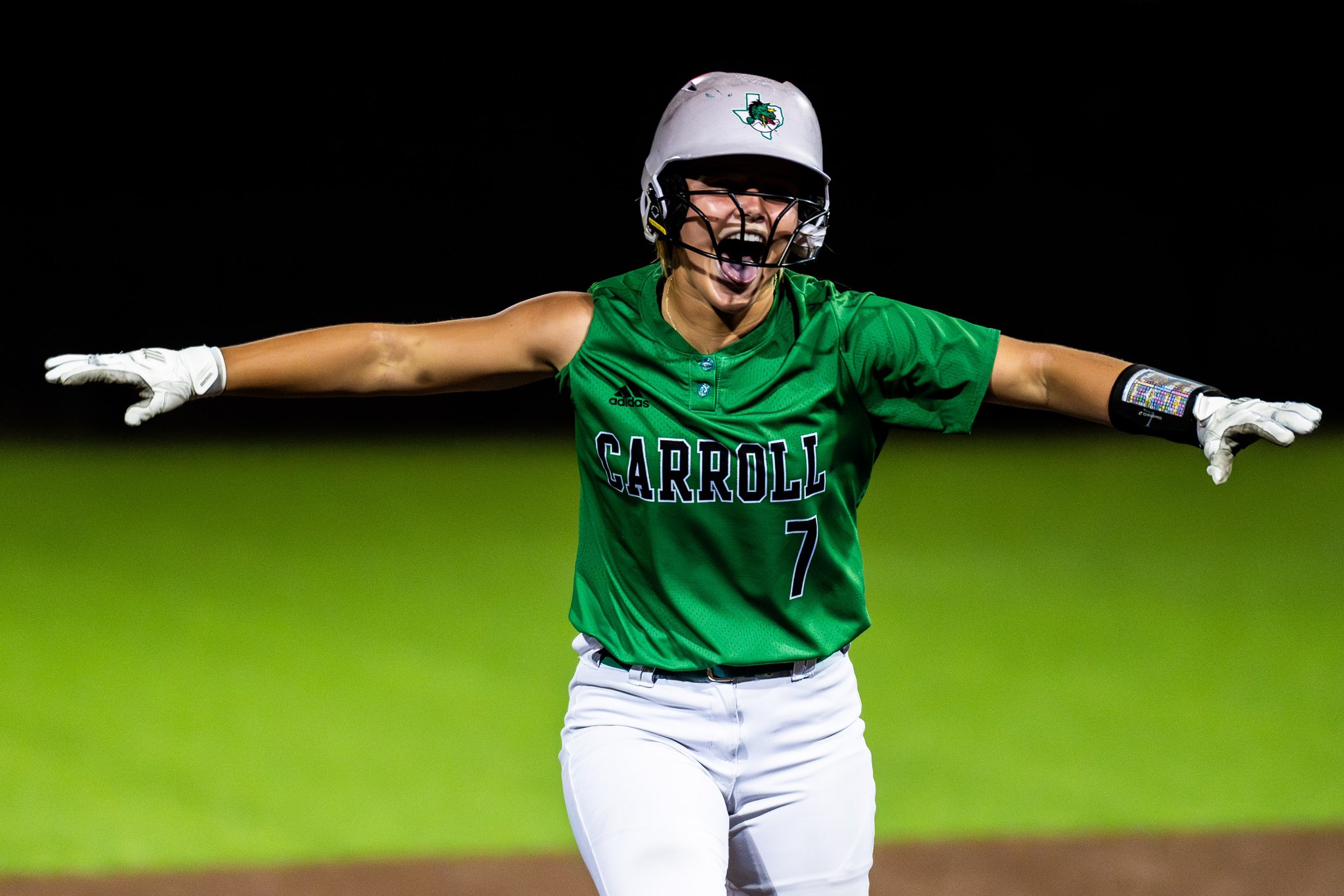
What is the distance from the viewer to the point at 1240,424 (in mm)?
2900

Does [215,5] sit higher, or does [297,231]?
[215,5]

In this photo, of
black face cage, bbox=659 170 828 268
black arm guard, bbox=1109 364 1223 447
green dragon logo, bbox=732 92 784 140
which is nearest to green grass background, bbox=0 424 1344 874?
black arm guard, bbox=1109 364 1223 447

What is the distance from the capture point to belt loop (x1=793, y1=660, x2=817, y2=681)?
317 cm

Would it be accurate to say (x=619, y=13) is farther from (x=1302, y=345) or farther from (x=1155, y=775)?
(x=1155, y=775)

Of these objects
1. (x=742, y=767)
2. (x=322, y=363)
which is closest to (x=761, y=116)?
(x=322, y=363)

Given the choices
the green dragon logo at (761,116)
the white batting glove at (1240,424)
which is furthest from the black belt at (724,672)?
the green dragon logo at (761,116)

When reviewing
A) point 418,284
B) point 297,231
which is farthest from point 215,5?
point 418,284

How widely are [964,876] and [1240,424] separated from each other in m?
2.69

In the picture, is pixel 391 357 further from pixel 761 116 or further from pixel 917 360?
pixel 917 360

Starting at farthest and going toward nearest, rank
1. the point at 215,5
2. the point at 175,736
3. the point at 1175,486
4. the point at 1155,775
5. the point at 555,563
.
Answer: the point at 215,5 → the point at 1175,486 → the point at 555,563 → the point at 175,736 → the point at 1155,775

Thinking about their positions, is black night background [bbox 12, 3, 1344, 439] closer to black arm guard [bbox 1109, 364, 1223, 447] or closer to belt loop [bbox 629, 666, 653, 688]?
belt loop [bbox 629, 666, 653, 688]

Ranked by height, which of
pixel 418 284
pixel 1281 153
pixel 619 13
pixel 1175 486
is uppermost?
pixel 619 13

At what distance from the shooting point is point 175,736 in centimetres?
652

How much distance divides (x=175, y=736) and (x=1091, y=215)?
11026mm
